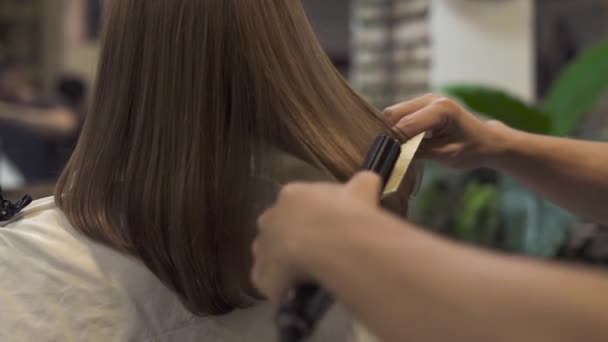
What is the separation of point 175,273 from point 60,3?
3.92 metres

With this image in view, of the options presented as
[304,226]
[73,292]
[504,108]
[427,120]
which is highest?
[304,226]

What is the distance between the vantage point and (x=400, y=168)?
2.82 feet

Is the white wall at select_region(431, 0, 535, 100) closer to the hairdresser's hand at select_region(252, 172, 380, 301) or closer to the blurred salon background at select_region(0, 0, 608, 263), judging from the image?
the blurred salon background at select_region(0, 0, 608, 263)

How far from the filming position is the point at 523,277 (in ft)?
1.63

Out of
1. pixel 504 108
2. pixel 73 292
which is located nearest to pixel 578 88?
pixel 504 108

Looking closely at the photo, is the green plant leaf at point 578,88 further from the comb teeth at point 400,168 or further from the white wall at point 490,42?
the comb teeth at point 400,168

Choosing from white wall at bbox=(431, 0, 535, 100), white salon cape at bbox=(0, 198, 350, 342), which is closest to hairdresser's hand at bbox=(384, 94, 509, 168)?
white salon cape at bbox=(0, 198, 350, 342)

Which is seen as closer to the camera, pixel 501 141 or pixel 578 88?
pixel 501 141

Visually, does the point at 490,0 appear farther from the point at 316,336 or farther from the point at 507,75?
the point at 316,336

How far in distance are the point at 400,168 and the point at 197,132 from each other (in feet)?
0.81

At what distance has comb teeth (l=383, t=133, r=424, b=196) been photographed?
2.68ft

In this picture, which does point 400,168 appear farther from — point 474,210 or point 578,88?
point 474,210

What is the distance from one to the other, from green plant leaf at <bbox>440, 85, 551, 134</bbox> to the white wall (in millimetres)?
572

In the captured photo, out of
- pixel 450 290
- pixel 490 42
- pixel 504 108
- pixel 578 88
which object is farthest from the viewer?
pixel 490 42
